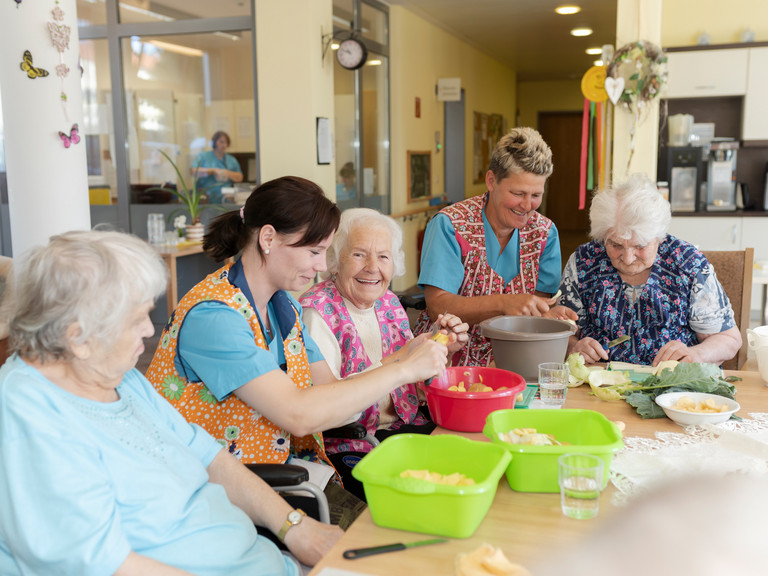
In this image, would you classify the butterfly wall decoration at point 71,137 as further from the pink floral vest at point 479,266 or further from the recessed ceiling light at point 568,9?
the recessed ceiling light at point 568,9

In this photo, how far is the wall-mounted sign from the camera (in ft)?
27.1

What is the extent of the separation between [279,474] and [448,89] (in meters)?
7.29

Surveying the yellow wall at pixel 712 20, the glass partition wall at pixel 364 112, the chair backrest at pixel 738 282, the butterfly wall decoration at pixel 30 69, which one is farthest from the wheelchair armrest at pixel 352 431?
the yellow wall at pixel 712 20

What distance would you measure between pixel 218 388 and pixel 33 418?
55 centimetres

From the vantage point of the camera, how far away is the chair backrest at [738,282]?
105 inches

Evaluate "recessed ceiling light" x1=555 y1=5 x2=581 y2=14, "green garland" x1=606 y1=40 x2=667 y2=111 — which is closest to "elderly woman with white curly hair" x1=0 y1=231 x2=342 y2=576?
"green garland" x1=606 y1=40 x2=667 y2=111

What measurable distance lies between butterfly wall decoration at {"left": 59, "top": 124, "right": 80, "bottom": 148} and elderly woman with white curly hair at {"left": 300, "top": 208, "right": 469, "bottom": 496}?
5.44 feet

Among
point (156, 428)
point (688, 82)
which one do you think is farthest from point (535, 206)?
point (688, 82)

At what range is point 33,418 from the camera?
1105mm

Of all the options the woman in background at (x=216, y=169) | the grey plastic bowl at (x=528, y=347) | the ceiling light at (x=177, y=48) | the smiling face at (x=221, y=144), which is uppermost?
the ceiling light at (x=177, y=48)

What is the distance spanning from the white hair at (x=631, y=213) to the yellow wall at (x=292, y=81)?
3594 millimetres

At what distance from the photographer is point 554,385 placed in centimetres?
188

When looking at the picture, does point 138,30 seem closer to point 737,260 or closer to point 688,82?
point 688,82

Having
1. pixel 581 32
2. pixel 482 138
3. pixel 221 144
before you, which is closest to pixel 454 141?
pixel 482 138
